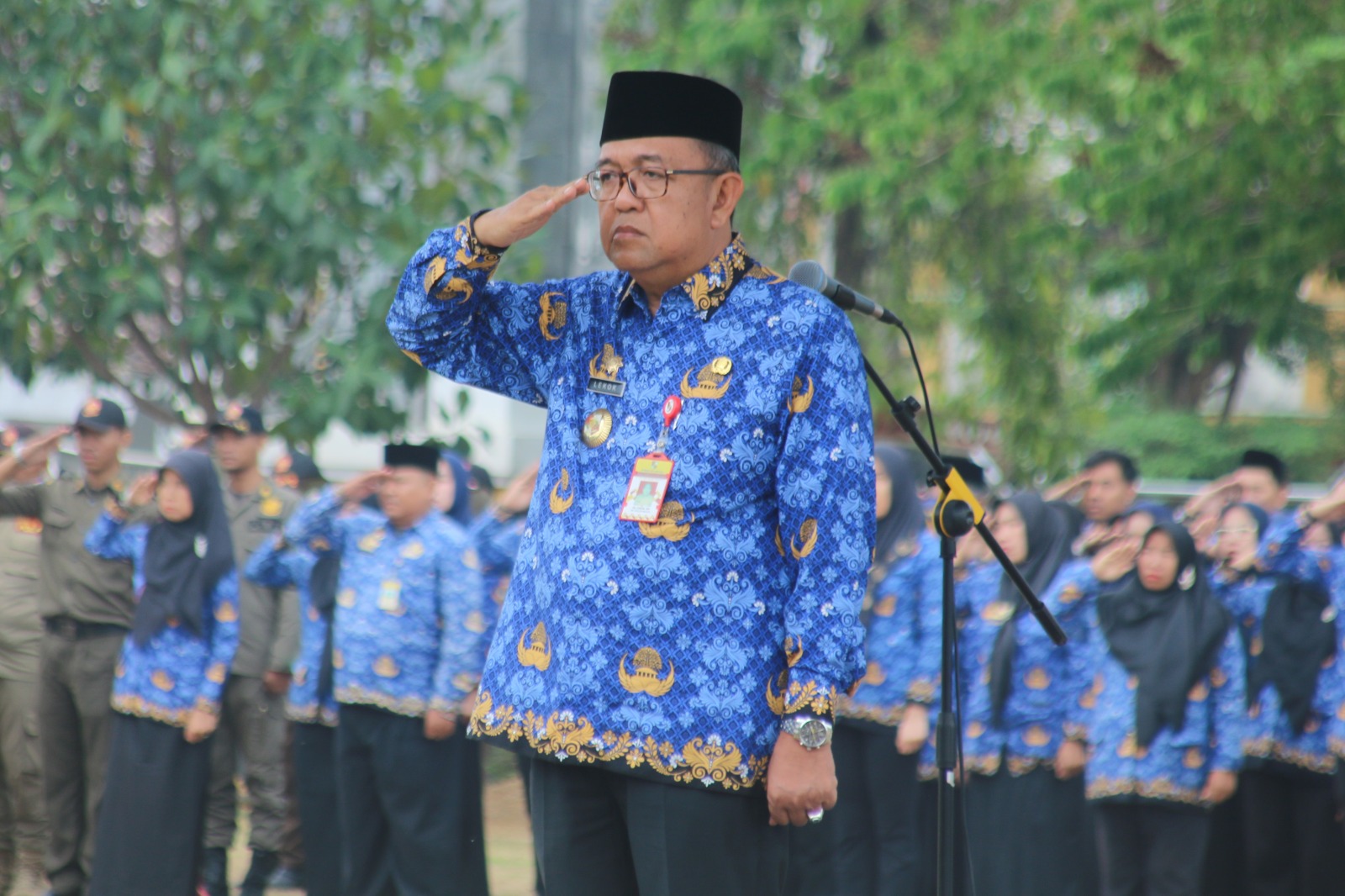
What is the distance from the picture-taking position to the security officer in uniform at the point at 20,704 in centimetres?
762

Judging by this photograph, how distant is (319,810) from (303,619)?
0.92 m

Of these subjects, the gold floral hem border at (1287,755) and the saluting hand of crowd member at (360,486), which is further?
the saluting hand of crowd member at (360,486)

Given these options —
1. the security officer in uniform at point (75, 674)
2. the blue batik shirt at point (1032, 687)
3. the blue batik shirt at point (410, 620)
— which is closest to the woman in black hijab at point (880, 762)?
the blue batik shirt at point (1032, 687)

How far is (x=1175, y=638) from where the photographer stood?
21.4 feet

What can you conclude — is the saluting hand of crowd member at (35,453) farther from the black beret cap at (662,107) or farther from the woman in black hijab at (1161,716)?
the black beret cap at (662,107)

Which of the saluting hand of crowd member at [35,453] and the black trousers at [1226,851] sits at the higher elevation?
the saluting hand of crowd member at [35,453]

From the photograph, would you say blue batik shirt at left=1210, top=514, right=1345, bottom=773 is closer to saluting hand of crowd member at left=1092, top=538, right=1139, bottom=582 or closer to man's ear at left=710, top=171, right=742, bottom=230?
saluting hand of crowd member at left=1092, top=538, right=1139, bottom=582

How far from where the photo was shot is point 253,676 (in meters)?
8.56

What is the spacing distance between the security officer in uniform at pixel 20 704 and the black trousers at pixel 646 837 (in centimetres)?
532

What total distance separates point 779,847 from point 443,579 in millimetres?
4108

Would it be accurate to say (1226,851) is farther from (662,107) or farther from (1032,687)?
(662,107)

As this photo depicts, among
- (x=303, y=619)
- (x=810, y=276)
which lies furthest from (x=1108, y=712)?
(x=810, y=276)

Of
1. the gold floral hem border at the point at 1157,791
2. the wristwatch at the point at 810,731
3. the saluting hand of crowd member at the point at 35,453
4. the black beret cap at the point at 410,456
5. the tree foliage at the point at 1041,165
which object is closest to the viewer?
the wristwatch at the point at 810,731

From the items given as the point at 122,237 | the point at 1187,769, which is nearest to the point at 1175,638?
the point at 1187,769
